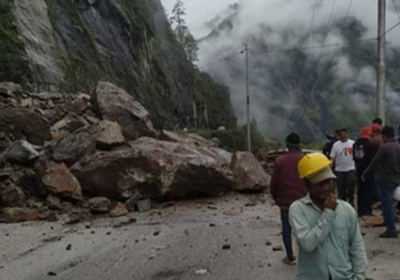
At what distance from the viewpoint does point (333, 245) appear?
3080 millimetres

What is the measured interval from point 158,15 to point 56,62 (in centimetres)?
2688

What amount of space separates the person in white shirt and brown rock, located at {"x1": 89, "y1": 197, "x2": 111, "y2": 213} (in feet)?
16.3

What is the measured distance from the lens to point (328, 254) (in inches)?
121

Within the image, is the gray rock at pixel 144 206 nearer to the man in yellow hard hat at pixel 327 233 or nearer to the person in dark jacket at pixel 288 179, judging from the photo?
the person in dark jacket at pixel 288 179

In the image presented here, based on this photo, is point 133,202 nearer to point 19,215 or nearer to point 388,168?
point 19,215

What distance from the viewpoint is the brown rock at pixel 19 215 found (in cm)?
1123

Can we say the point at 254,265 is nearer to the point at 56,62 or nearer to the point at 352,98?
the point at 56,62

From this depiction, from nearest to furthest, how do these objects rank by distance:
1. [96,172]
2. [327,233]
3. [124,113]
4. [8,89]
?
[327,233] → [96,172] → [124,113] → [8,89]

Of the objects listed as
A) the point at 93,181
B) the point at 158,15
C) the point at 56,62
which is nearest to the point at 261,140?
the point at 158,15

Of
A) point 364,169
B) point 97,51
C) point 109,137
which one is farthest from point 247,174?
point 97,51

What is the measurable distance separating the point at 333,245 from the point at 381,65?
11512 mm

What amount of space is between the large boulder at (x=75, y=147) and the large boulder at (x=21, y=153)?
58cm

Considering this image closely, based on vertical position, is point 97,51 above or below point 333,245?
above

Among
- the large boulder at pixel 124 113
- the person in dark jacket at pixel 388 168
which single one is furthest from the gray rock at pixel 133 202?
the person in dark jacket at pixel 388 168
